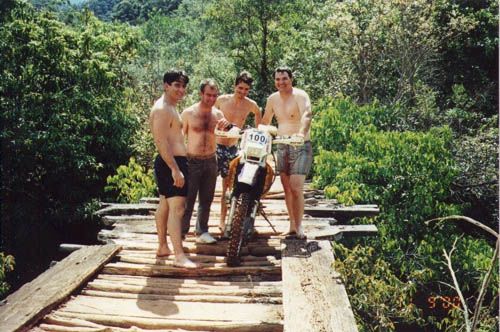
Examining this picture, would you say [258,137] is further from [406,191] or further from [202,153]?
[406,191]

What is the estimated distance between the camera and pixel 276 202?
26.4ft

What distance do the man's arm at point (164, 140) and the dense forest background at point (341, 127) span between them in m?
3.71

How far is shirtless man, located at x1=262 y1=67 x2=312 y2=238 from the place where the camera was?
5.38m

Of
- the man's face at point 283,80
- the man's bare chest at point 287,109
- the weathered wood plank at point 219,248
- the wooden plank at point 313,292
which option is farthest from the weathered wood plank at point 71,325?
the man's face at point 283,80

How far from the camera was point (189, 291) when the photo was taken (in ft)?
15.0

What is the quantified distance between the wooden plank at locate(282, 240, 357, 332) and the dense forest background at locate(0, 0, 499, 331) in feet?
10.1

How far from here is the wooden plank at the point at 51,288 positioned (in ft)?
12.2

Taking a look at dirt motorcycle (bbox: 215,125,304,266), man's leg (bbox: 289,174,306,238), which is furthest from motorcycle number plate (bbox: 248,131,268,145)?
man's leg (bbox: 289,174,306,238)

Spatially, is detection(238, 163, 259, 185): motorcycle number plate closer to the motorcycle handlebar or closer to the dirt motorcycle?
the dirt motorcycle

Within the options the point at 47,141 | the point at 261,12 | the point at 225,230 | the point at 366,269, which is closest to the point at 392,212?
the point at 366,269

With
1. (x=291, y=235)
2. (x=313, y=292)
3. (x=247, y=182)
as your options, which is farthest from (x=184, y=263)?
(x=313, y=292)

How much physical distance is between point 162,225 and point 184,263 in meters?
0.46

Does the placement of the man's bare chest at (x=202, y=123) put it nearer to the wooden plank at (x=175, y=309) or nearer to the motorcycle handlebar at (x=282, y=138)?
the motorcycle handlebar at (x=282, y=138)

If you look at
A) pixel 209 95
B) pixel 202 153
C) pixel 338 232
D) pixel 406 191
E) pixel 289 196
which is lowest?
pixel 406 191
